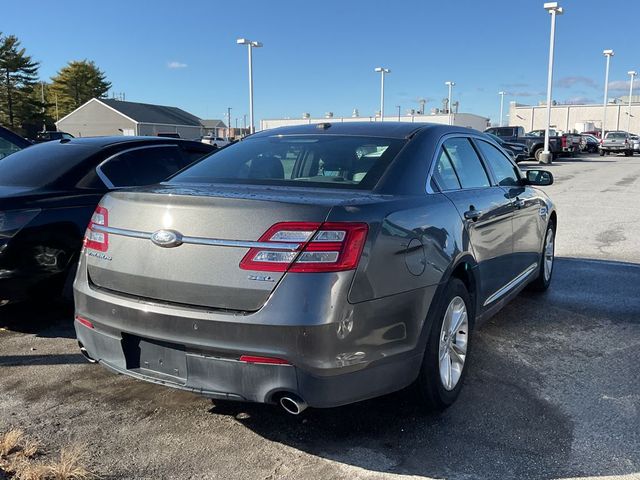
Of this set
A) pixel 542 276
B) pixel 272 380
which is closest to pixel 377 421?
pixel 272 380

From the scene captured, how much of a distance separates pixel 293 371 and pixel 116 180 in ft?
11.1

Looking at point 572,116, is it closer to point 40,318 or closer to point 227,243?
point 40,318

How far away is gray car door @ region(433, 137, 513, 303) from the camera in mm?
3701

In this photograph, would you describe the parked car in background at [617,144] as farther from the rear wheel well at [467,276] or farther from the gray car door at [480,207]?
the rear wheel well at [467,276]

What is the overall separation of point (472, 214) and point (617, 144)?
41.5 m

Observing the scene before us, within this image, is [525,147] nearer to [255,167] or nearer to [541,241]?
[541,241]

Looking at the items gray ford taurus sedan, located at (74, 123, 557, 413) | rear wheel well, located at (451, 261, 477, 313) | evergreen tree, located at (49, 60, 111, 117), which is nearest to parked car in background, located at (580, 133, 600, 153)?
rear wheel well, located at (451, 261, 477, 313)

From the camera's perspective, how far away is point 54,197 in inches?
184

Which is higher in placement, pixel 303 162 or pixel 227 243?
pixel 303 162

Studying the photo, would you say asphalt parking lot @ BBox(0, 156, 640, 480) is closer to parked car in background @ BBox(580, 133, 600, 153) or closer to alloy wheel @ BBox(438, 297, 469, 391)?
alloy wheel @ BBox(438, 297, 469, 391)

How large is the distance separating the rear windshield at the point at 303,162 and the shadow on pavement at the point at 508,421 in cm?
129

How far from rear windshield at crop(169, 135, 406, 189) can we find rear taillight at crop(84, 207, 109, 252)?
21.4 inches

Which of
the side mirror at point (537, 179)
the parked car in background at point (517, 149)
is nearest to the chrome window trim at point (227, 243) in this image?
the side mirror at point (537, 179)

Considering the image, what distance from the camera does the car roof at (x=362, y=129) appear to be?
377cm
